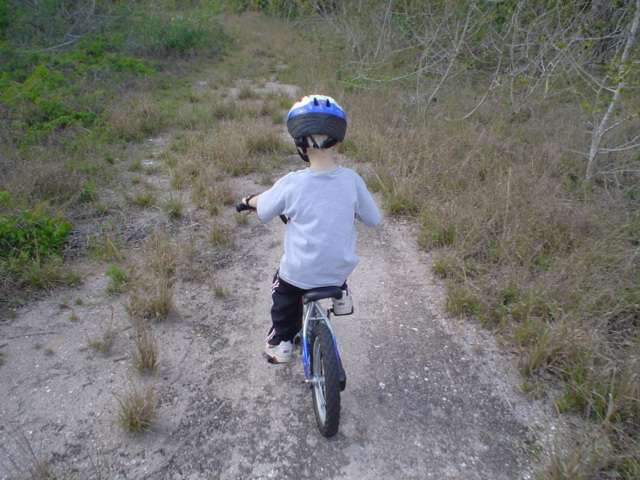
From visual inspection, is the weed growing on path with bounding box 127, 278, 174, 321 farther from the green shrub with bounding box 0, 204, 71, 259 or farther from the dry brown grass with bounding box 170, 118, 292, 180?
the dry brown grass with bounding box 170, 118, 292, 180

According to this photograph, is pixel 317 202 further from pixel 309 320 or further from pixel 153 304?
pixel 153 304

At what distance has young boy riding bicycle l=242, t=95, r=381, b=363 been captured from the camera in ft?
6.52

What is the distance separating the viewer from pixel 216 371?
2768 millimetres

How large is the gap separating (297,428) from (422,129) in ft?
15.3

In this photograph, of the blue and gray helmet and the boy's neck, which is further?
the boy's neck

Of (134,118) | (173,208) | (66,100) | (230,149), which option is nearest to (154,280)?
(173,208)

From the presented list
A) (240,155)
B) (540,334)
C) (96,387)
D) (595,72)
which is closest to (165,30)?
(240,155)

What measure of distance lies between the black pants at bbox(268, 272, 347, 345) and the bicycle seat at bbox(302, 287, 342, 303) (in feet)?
0.57

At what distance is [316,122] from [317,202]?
378 millimetres

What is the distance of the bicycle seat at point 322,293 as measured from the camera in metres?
2.10

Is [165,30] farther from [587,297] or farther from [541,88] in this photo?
[587,297]

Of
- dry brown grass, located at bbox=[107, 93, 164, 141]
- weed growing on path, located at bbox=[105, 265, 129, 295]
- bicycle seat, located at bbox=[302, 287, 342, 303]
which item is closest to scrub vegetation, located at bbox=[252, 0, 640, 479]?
bicycle seat, located at bbox=[302, 287, 342, 303]

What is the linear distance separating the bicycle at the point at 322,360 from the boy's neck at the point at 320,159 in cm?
33

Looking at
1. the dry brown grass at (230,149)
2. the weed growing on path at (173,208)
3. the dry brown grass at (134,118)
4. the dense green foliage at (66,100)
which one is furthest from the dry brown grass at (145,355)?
the dry brown grass at (134,118)
